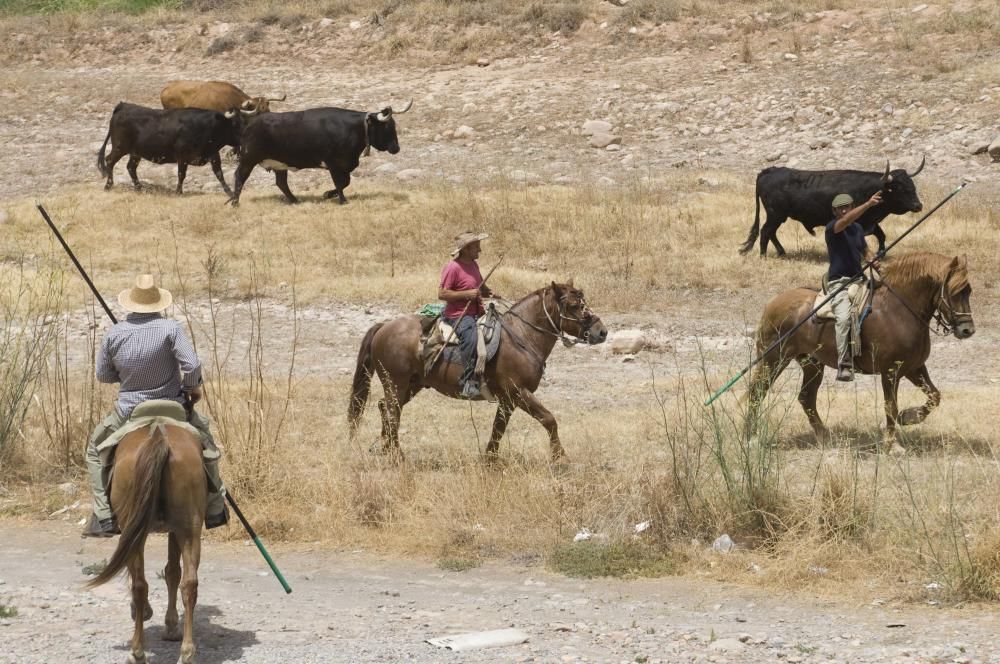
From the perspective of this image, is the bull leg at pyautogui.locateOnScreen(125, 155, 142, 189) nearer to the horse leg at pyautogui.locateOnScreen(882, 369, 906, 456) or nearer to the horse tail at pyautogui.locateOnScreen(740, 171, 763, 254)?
the horse tail at pyautogui.locateOnScreen(740, 171, 763, 254)

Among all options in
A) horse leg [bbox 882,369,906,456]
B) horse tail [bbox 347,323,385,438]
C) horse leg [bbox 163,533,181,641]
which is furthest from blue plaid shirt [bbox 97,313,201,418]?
horse leg [bbox 882,369,906,456]

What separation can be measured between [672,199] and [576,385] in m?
7.01

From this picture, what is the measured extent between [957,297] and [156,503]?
6876mm

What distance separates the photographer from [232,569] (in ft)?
29.3

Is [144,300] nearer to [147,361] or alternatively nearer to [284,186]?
[147,361]

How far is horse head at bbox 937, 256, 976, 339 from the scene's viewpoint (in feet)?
35.8

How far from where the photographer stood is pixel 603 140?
24.7m

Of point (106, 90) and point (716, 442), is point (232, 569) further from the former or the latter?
point (106, 90)

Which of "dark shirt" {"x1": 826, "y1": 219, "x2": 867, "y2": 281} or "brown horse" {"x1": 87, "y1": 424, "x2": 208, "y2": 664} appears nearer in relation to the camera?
"brown horse" {"x1": 87, "y1": 424, "x2": 208, "y2": 664}

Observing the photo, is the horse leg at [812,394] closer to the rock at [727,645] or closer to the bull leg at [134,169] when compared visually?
the rock at [727,645]

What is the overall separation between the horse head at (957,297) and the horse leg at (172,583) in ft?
21.4

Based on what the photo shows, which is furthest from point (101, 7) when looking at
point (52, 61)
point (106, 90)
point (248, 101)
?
point (248, 101)

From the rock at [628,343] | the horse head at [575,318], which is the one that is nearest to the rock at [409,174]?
the rock at [628,343]

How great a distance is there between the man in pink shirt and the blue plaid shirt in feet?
11.8
